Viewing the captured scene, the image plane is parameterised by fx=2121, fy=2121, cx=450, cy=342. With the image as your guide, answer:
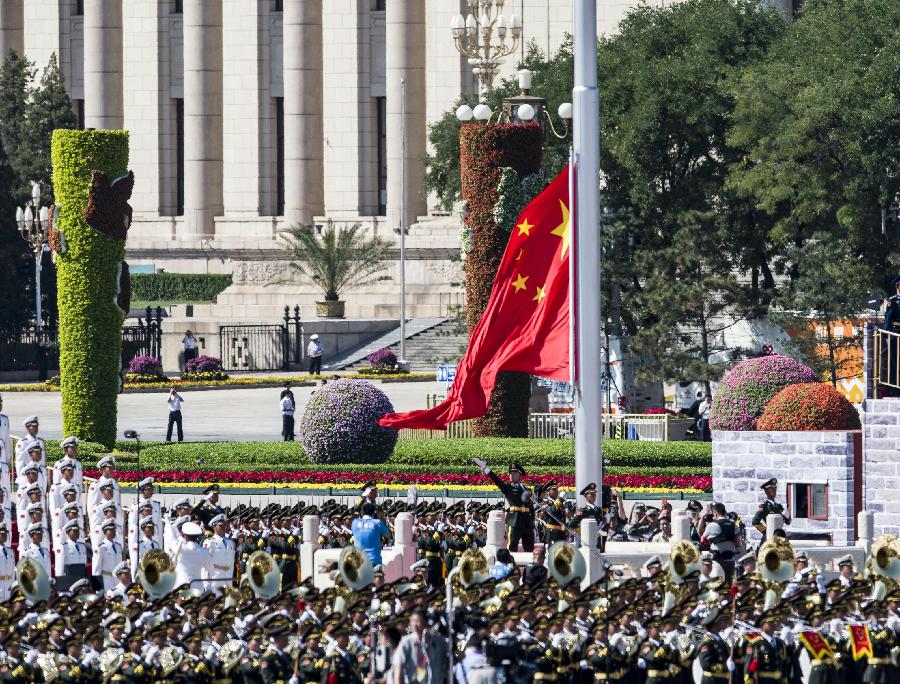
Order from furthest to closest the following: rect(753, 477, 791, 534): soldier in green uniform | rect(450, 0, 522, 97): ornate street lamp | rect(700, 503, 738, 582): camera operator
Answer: rect(450, 0, 522, 97): ornate street lamp
rect(753, 477, 791, 534): soldier in green uniform
rect(700, 503, 738, 582): camera operator

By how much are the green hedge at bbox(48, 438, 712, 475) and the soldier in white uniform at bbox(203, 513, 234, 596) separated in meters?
10.2

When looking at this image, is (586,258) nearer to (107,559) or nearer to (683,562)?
(683,562)

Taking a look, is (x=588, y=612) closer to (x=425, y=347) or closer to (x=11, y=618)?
(x=11, y=618)

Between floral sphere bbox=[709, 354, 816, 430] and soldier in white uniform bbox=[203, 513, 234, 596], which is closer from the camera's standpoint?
soldier in white uniform bbox=[203, 513, 234, 596]

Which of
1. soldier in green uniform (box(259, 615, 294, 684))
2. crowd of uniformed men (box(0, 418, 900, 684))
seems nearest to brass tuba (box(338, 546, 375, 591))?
crowd of uniformed men (box(0, 418, 900, 684))

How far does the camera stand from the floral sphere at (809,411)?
26.3 metres

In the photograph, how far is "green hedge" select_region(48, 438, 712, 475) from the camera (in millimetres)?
33500

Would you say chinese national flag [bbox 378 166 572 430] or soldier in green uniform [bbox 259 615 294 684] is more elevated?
chinese national flag [bbox 378 166 572 430]

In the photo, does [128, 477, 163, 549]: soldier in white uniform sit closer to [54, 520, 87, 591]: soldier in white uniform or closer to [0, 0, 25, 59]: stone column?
[54, 520, 87, 591]: soldier in white uniform

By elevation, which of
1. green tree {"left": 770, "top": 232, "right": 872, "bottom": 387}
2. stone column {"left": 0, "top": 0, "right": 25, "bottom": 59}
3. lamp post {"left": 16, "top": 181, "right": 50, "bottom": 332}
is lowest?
green tree {"left": 770, "top": 232, "right": 872, "bottom": 387}

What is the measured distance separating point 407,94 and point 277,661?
50.9 m

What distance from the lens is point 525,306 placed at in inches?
994

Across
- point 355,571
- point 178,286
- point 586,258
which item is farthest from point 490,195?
point 178,286

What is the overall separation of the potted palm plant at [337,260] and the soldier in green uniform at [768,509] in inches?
1545
